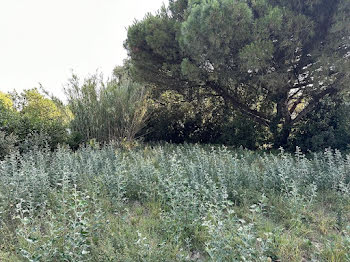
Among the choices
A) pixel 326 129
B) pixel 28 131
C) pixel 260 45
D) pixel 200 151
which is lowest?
pixel 200 151

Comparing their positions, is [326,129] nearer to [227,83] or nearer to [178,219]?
[227,83]

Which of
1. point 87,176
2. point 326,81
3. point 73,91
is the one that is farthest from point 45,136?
point 326,81

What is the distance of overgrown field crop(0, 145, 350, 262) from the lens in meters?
1.63

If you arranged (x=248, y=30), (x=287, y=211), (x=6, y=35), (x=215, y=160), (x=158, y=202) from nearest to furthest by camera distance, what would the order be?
(x=287, y=211)
(x=158, y=202)
(x=215, y=160)
(x=248, y=30)
(x=6, y=35)

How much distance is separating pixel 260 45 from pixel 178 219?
11.5 feet

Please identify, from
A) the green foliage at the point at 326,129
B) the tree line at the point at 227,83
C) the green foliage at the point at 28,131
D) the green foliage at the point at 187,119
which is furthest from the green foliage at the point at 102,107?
the green foliage at the point at 326,129

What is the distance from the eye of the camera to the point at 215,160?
347 centimetres

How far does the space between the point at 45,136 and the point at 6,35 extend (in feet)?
10.0

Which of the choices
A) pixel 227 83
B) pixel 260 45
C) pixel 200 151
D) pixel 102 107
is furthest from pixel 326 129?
pixel 102 107

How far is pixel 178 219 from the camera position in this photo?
80.2 inches

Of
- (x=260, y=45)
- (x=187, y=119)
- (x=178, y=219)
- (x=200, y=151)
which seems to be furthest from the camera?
(x=187, y=119)

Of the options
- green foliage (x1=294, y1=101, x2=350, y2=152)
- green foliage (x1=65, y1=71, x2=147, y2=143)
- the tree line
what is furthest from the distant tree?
green foliage (x1=65, y1=71, x2=147, y2=143)

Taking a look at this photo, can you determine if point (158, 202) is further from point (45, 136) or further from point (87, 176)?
point (45, 136)

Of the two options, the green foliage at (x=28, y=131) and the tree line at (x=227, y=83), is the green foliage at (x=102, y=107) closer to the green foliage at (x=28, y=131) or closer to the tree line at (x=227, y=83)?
the tree line at (x=227, y=83)
